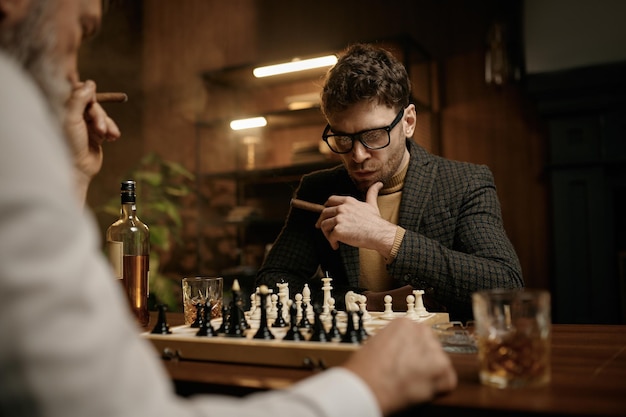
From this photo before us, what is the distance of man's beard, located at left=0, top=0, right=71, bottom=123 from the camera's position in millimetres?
599

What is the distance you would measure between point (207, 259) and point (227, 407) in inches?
187

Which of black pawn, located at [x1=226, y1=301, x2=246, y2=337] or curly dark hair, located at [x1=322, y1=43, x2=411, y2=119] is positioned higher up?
curly dark hair, located at [x1=322, y1=43, x2=411, y2=119]

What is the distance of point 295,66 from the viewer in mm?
4652

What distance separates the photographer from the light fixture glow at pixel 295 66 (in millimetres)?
4461

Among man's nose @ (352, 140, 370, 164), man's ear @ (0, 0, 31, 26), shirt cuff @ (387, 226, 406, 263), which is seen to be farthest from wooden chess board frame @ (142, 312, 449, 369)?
man's nose @ (352, 140, 370, 164)

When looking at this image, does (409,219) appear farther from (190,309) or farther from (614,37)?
(614,37)

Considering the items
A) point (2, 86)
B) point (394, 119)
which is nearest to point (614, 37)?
point (394, 119)

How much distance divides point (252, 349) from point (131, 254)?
574mm

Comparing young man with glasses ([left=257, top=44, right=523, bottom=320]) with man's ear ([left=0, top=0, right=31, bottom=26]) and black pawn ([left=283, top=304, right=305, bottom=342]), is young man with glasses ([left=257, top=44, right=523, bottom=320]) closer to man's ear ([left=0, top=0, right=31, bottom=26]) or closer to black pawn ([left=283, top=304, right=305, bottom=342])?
black pawn ([left=283, top=304, right=305, bottom=342])

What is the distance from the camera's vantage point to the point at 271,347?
3.26 feet

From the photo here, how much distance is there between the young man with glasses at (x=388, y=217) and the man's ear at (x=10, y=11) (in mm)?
1196

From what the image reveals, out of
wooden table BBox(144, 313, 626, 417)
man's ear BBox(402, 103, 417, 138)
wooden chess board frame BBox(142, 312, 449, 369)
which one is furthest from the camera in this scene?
man's ear BBox(402, 103, 417, 138)

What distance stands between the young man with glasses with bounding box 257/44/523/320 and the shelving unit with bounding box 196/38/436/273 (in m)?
2.46

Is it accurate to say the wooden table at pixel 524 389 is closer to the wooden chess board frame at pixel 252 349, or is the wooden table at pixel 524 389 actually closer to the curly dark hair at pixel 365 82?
the wooden chess board frame at pixel 252 349
